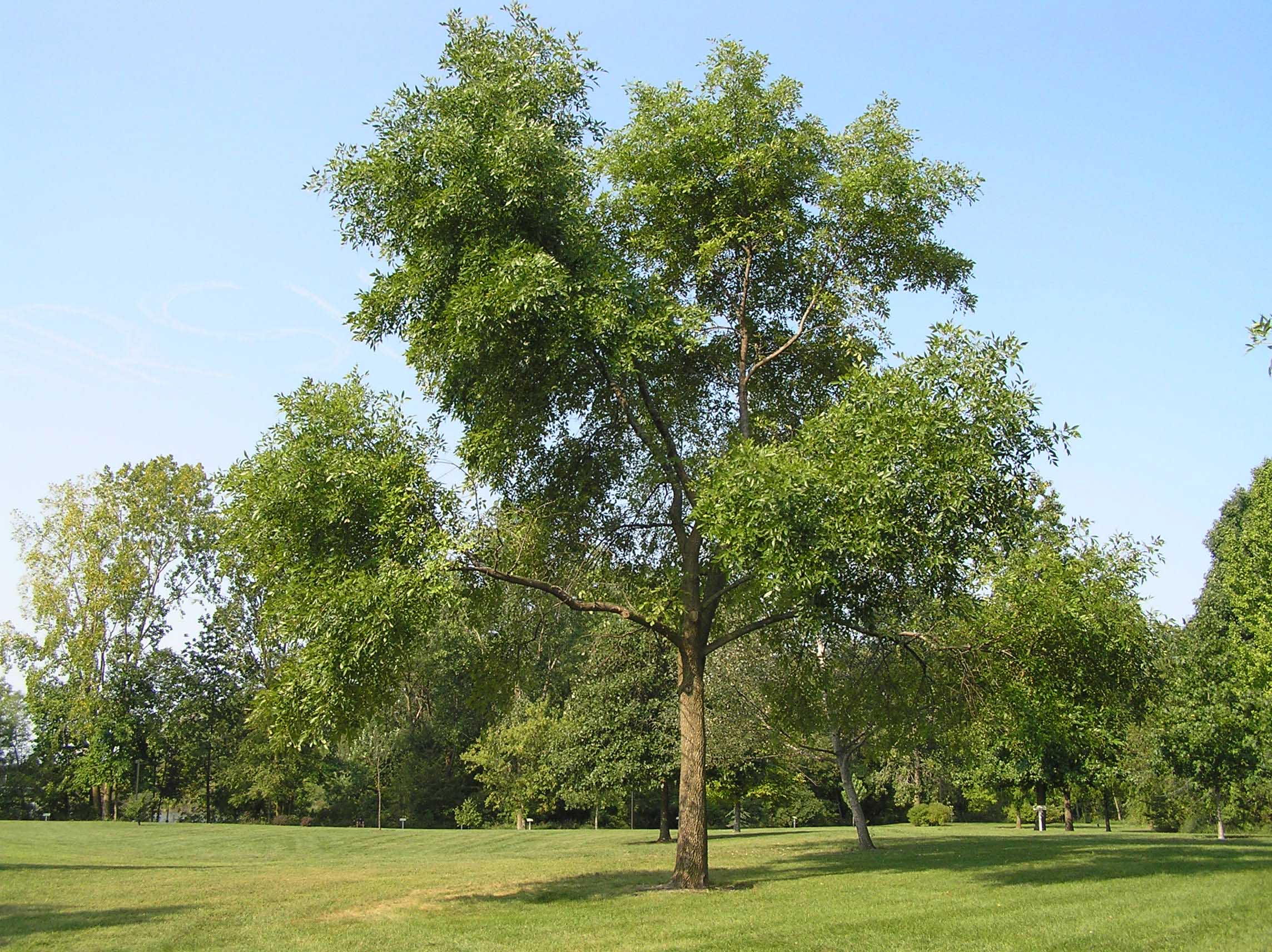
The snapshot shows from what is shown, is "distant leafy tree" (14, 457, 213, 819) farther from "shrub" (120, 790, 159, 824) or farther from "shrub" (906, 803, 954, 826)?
"shrub" (906, 803, 954, 826)

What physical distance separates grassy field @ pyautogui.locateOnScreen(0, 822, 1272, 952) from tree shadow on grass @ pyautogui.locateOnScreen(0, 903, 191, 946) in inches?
2.5

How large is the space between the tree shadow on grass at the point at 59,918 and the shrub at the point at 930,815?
46200 mm

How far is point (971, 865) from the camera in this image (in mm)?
21328

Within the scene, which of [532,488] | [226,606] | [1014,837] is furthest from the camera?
[226,606]

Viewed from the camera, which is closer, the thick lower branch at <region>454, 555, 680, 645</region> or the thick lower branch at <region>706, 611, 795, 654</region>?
→ the thick lower branch at <region>454, 555, 680, 645</region>

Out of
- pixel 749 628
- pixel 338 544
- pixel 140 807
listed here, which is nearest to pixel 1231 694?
pixel 749 628

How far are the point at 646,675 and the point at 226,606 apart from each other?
91.3ft

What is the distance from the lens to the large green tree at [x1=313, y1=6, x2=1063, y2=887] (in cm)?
1597

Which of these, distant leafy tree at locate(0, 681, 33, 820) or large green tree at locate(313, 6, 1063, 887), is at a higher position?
large green tree at locate(313, 6, 1063, 887)

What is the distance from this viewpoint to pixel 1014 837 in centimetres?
3538

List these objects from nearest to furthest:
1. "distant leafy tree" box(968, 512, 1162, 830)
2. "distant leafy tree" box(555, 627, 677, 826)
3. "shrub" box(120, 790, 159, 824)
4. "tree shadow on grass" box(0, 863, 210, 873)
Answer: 1. "distant leafy tree" box(968, 512, 1162, 830)
2. "tree shadow on grass" box(0, 863, 210, 873)
3. "distant leafy tree" box(555, 627, 677, 826)
4. "shrub" box(120, 790, 159, 824)

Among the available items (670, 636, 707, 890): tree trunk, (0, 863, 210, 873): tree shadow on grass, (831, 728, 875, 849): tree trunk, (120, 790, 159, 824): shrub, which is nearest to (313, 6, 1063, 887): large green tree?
(670, 636, 707, 890): tree trunk

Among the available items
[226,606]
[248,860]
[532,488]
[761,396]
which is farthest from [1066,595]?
[226,606]

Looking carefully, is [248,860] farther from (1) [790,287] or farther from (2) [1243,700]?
(2) [1243,700]
